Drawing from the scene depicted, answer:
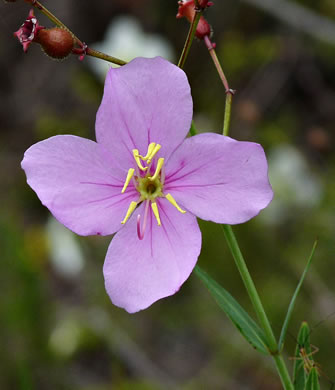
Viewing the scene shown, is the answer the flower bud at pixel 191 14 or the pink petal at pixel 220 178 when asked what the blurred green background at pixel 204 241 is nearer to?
the pink petal at pixel 220 178

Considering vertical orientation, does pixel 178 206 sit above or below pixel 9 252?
above

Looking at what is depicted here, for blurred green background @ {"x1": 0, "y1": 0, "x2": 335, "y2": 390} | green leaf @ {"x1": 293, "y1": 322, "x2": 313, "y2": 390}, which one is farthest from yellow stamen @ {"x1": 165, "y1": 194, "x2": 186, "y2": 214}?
blurred green background @ {"x1": 0, "y1": 0, "x2": 335, "y2": 390}

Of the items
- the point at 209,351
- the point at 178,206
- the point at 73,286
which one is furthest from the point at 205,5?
the point at 73,286

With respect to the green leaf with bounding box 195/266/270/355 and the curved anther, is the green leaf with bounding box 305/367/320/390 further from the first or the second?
the curved anther

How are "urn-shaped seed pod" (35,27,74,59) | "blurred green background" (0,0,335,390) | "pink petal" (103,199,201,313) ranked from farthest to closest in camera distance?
"blurred green background" (0,0,335,390) < "pink petal" (103,199,201,313) < "urn-shaped seed pod" (35,27,74,59)

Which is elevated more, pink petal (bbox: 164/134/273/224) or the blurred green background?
pink petal (bbox: 164/134/273/224)

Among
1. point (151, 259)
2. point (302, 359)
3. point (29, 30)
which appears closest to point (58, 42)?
point (29, 30)

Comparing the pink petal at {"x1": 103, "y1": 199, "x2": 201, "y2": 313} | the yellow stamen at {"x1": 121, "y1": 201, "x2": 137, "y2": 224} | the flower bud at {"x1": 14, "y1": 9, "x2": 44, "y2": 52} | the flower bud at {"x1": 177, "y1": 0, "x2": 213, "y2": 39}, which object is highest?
the flower bud at {"x1": 177, "y1": 0, "x2": 213, "y2": 39}

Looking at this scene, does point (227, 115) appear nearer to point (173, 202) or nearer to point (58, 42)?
point (173, 202)

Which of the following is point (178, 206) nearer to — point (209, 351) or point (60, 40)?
point (60, 40)
